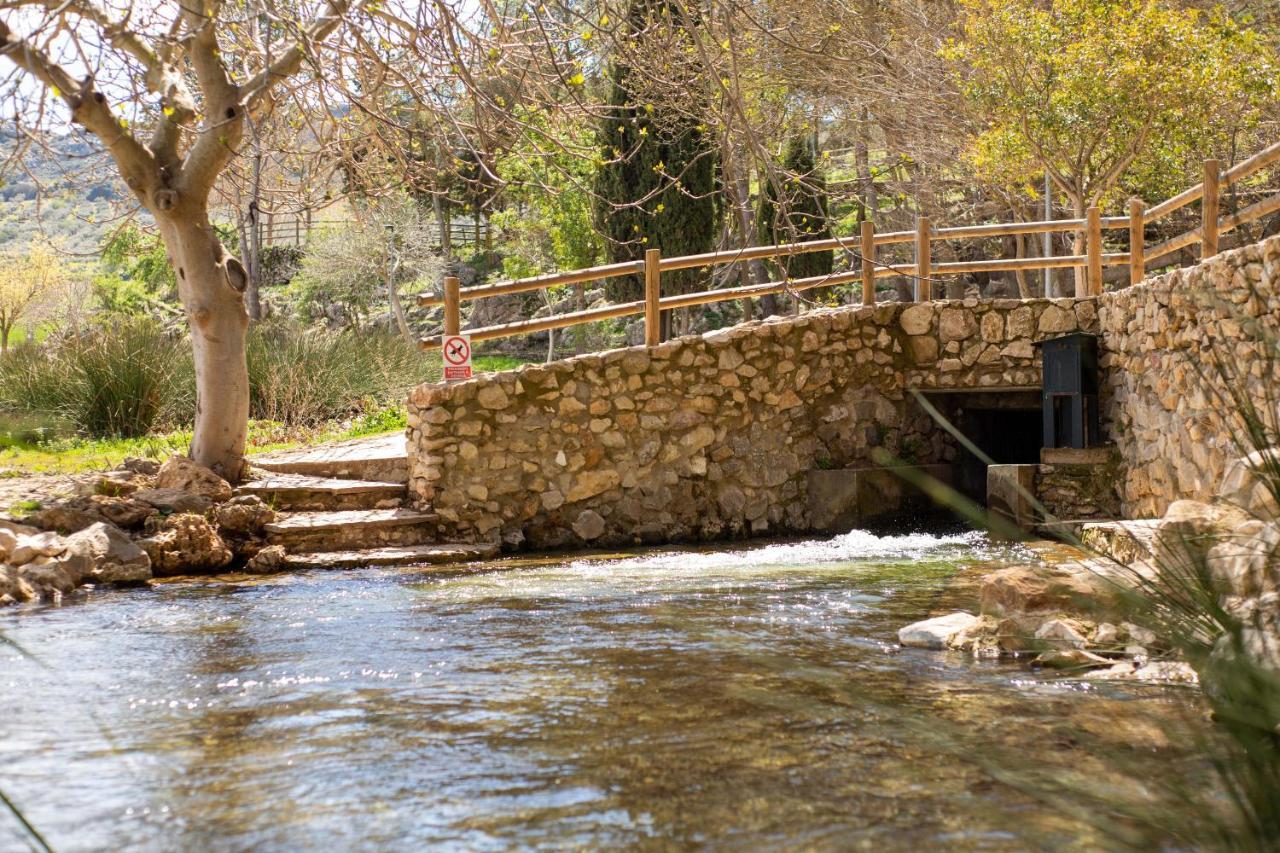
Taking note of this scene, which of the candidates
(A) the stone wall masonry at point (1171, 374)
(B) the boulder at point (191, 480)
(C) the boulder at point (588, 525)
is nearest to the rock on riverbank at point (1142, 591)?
(A) the stone wall masonry at point (1171, 374)

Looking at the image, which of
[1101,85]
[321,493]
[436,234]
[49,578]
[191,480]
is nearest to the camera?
[49,578]

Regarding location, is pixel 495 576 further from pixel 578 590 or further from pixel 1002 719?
pixel 1002 719

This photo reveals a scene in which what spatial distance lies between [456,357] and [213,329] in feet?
6.17

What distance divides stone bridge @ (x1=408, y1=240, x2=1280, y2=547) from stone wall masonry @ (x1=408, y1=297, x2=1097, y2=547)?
12mm

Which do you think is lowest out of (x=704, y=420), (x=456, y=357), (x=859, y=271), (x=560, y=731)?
(x=560, y=731)

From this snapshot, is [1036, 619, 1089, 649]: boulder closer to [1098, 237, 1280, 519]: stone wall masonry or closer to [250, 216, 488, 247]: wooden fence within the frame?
[1098, 237, 1280, 519]: stone wall masonry

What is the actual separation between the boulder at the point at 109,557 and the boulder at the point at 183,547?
0.18m

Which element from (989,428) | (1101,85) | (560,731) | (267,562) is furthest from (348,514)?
(1101,85)

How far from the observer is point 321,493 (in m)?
9.46

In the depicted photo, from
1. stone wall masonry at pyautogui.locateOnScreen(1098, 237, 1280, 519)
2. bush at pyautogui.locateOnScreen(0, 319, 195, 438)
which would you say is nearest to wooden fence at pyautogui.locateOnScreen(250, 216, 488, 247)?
bush at pyautogui.locateOnScreen(0, 319, 195, 438)

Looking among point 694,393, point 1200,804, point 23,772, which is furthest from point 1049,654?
point 694,393

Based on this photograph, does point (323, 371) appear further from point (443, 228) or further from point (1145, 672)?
point (443, 228)

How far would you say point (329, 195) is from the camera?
7773 millimetres

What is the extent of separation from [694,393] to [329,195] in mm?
3574
